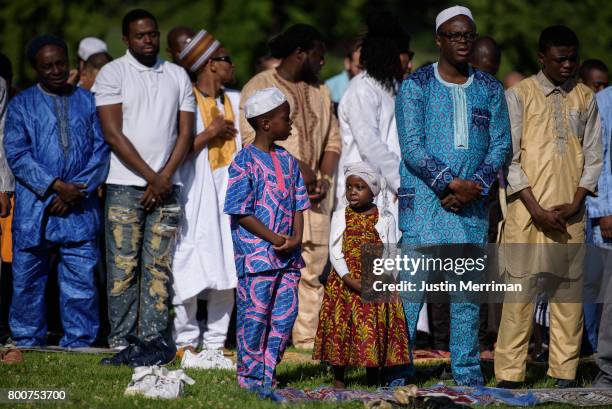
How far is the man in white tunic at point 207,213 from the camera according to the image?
32.0ft

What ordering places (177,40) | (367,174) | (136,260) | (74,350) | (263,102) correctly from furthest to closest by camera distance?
1. (177,40)
2. (136,260)
3. (74,350)
4. (367,174)
5. (263,102)

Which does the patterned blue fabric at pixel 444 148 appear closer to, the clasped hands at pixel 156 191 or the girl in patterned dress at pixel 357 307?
the girl in patterned dress at pixel 357 307

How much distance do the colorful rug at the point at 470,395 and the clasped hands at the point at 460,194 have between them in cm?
131

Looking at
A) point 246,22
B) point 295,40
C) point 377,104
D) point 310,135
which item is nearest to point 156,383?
point 310,135

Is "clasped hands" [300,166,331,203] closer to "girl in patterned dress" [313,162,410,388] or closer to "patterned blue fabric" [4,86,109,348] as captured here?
"girl in patterned dress" [313,162,410,388]

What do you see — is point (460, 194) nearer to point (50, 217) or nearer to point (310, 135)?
point (310, 135)

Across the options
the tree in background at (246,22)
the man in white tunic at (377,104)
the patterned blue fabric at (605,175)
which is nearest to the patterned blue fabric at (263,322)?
the man in white tunic at (377,104)

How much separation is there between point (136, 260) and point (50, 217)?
0.83 meters

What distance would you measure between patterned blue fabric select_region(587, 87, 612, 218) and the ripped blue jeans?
3.71 meters

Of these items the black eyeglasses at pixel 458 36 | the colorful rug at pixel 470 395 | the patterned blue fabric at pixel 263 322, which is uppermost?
the black eyeglasses at pixel 458 36

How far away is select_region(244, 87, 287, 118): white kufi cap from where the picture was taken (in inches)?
311

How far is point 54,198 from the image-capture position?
9492 millimetres

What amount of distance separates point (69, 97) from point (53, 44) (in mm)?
481

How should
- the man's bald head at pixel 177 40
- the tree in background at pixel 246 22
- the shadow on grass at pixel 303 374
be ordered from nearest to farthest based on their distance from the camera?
the shadow on grass at pixel 303 374 < the man's bald head at pixel 177 40 < the tree in background at pixel 246 22
